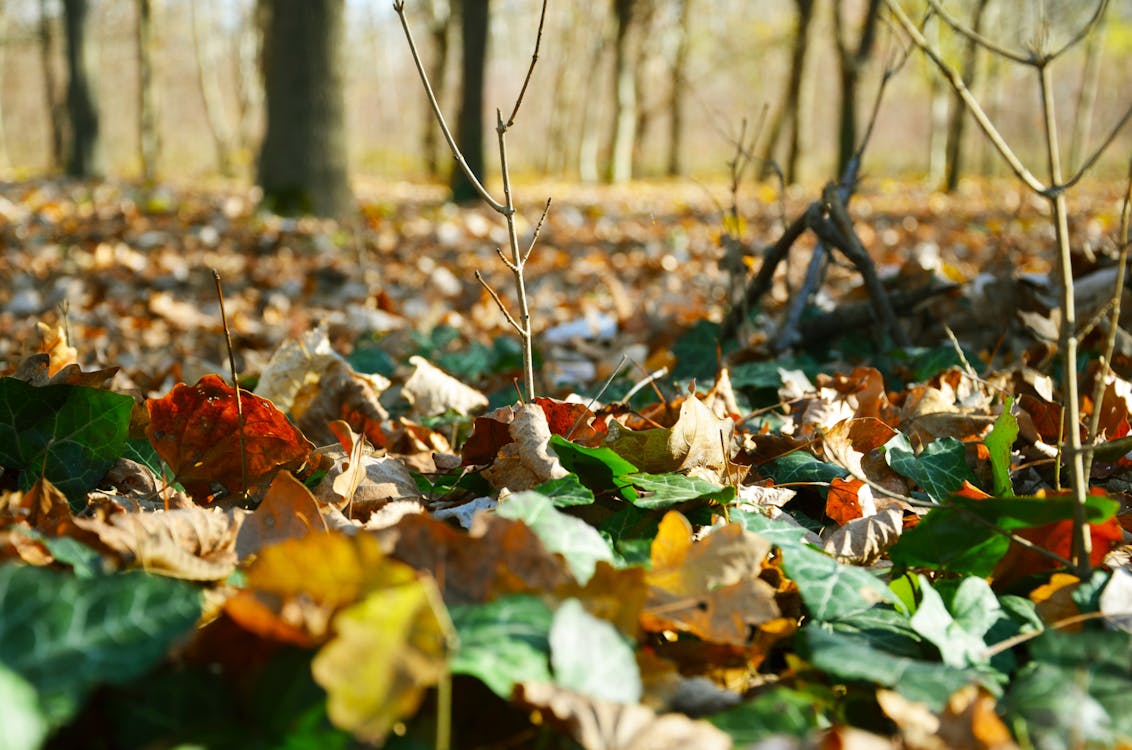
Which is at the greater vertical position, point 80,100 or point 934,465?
point 80,100

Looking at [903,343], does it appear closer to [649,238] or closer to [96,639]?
[96,639]

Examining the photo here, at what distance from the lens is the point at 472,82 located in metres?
10.8

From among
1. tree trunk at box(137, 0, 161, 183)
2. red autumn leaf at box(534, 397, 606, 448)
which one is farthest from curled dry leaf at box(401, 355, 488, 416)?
tree trunk at box(137, 0, 161, 183)

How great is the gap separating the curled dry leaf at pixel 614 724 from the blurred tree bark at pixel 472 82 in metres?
9.76

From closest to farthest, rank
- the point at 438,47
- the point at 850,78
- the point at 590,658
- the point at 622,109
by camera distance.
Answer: the point at 590,658
the point at 850,78
the point at 622,109
the point at 438,47

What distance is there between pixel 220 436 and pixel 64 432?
23 centimetres

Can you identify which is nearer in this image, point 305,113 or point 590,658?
point 590,658

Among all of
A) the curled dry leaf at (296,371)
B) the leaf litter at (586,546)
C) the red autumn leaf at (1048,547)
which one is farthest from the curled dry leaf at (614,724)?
the curled dry leaf at (296,371)

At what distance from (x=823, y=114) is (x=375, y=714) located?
1935 inches

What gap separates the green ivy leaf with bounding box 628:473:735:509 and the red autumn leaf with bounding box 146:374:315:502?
1.88ft

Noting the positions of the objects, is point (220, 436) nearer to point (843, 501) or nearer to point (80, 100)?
point (843, 501)

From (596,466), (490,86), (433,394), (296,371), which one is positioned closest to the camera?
(596,466)

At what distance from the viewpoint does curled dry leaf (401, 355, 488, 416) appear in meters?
2.17

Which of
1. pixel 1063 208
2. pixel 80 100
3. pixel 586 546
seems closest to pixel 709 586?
pixel 586 546
